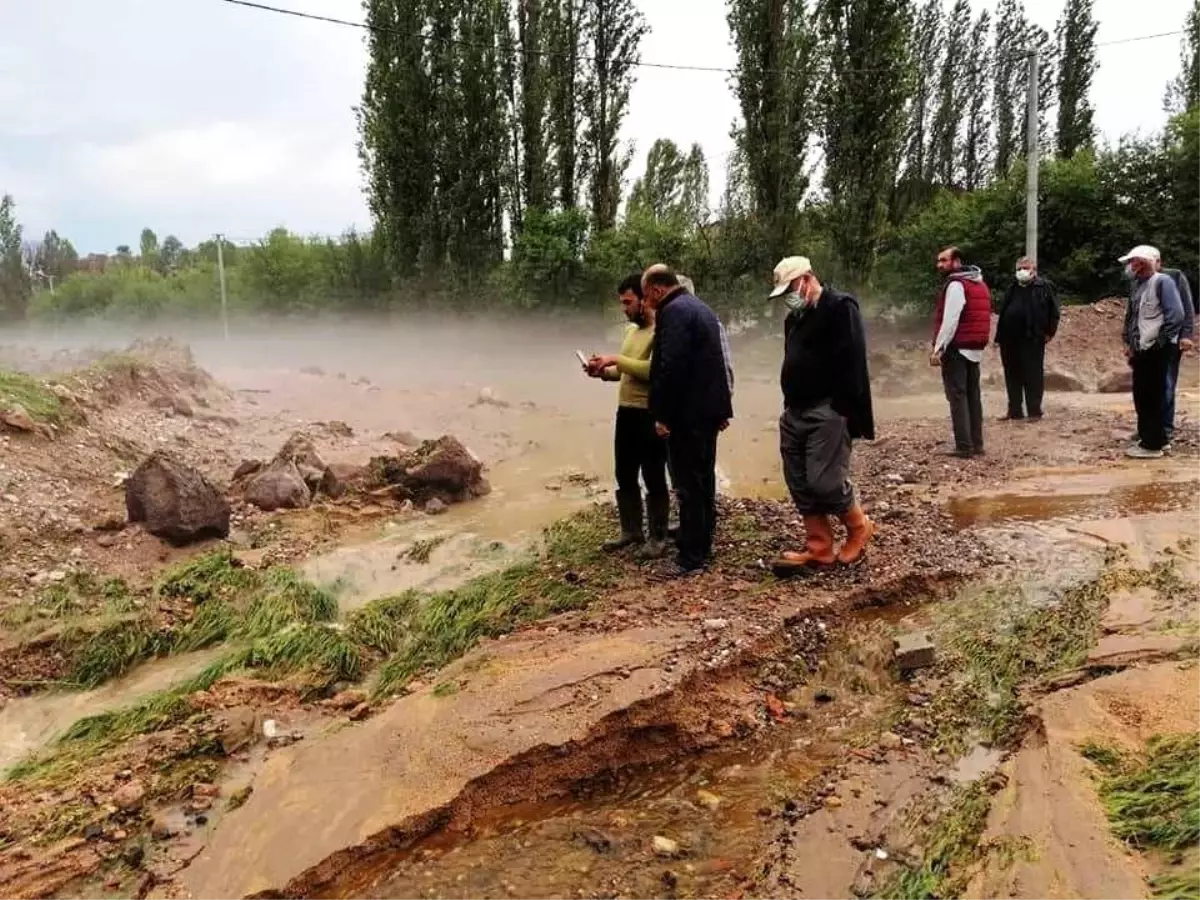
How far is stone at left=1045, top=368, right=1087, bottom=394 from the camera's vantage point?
1286 cm

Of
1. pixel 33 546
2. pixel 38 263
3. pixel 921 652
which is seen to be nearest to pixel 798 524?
pixel 921 652

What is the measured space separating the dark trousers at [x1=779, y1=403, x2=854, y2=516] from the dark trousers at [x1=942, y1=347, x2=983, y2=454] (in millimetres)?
3165

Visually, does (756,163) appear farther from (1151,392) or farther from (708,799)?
(708,799)

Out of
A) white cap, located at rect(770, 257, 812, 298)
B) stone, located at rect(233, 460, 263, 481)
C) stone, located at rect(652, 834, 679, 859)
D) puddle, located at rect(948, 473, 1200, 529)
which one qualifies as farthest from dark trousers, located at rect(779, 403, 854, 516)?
stone, located at rect(233, 460, 263, 481)

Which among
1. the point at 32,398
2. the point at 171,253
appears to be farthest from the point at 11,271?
the point at 32,398

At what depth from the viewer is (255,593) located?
5312 millimetres

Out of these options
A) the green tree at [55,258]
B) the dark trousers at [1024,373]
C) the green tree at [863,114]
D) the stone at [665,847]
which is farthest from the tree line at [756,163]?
the green tree at [55,258]

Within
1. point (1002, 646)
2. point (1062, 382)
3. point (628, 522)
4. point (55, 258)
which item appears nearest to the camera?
point (1002, 646)

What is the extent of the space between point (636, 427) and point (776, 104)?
18.3 m

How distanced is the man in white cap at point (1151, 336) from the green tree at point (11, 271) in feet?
192

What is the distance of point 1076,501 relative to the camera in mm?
5973

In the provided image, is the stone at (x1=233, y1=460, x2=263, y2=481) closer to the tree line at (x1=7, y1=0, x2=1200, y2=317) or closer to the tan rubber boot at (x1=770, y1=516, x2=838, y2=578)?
the tan rubber boot at (x1=770, y1=516, x2=838, y2=578)

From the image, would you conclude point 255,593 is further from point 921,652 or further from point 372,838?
point 921,652

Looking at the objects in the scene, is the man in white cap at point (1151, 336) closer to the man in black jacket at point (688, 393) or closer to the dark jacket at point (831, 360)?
the dark jacket at point (831, 360)
